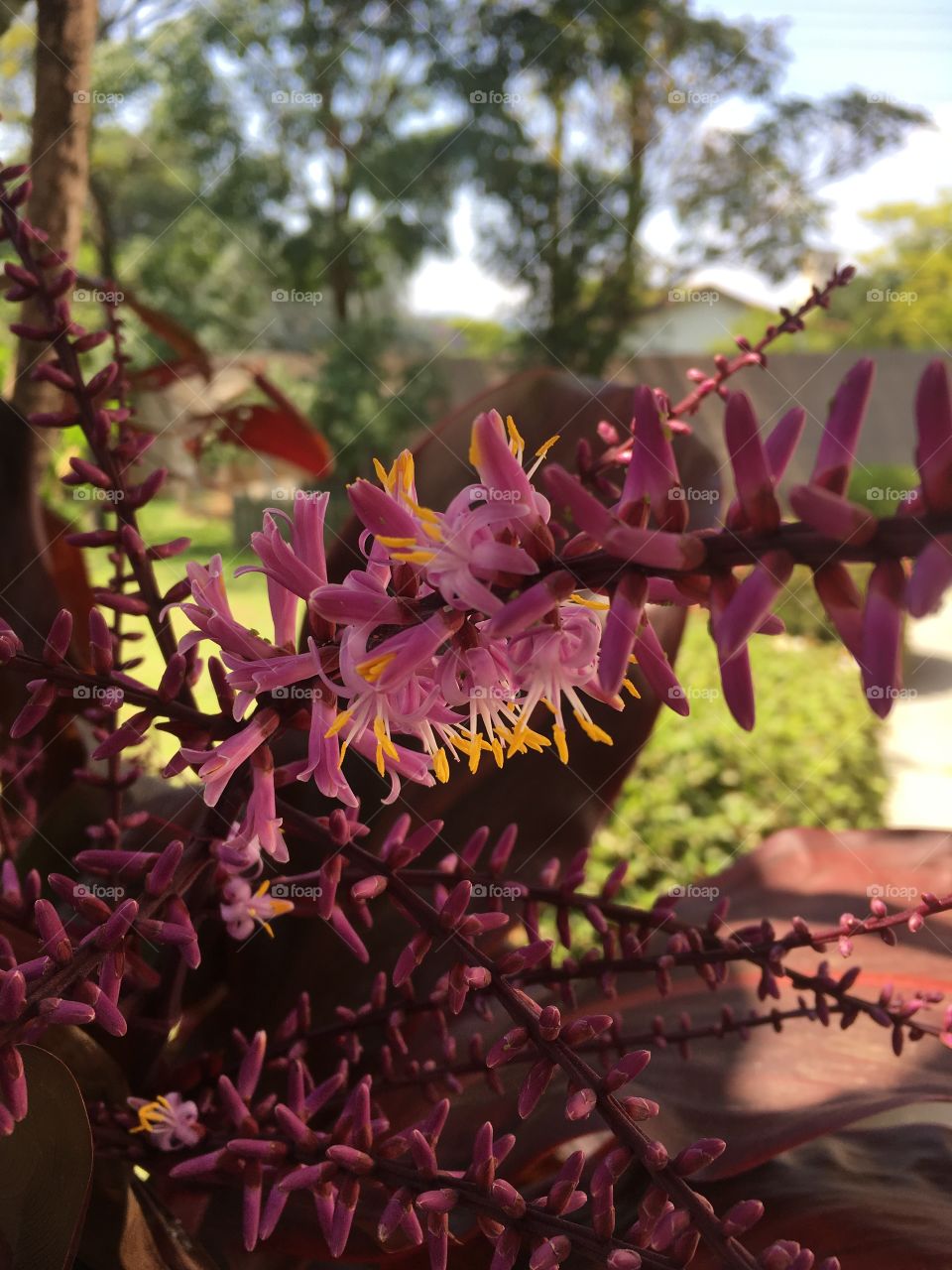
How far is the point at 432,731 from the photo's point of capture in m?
0.29

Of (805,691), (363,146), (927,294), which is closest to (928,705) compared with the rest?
(805,691)

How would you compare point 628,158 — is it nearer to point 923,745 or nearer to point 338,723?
point 923,745

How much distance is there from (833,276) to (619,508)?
1.25 ft

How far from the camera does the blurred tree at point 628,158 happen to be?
8.20 metres

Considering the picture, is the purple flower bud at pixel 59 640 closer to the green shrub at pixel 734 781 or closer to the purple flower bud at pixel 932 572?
the purple flower bud at pixel 932 572

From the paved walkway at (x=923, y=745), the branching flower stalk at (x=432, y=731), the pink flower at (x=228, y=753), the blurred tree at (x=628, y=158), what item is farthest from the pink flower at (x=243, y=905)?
the blurred tree at (x=628, y=158)

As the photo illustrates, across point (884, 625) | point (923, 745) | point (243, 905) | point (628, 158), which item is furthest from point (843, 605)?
point (628, 158)

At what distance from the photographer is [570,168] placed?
8.40 meters

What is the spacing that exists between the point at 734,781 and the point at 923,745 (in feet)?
8.56

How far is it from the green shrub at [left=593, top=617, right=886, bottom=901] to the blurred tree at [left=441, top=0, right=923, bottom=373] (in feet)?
19.4

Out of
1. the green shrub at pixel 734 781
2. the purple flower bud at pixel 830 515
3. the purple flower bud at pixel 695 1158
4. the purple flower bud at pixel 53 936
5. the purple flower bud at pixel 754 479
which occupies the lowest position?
the green shrub at pixel 734 781

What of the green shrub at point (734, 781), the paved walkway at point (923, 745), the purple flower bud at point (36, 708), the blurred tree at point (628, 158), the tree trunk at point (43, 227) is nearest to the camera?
the purple flower bud at point (36, 708)

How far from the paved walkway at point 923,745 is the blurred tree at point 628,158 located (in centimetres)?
401

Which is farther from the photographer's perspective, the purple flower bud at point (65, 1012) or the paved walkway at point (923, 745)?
the paved walkway at point (923, 745)
